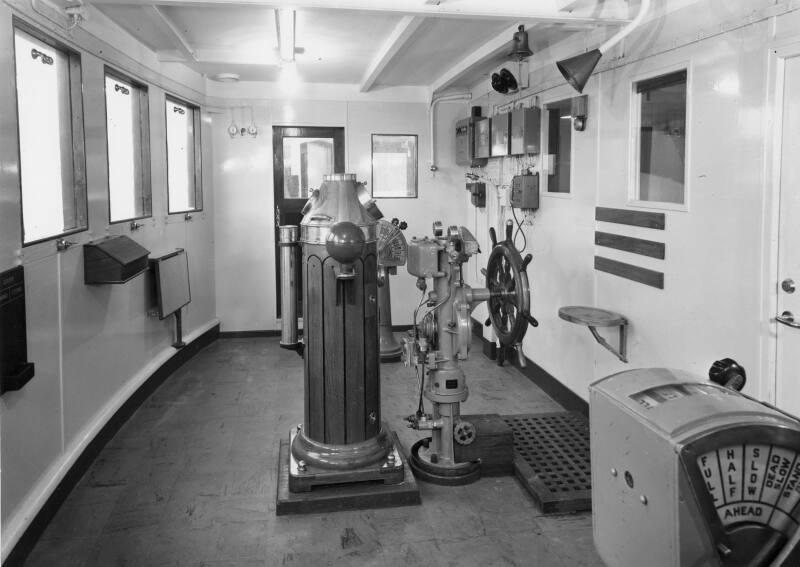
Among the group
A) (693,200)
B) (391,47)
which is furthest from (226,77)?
(693,200)

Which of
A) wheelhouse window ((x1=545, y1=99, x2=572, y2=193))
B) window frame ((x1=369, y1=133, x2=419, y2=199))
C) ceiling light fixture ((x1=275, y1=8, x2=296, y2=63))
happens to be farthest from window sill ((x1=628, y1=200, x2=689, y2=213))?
window frame ((x1=369, y1=133, x2=419, y2=199))

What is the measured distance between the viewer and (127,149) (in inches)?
182

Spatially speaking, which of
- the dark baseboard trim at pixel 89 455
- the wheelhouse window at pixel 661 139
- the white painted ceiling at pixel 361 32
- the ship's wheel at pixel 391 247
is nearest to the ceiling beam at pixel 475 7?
the white painted ceiling at pixel 361 32

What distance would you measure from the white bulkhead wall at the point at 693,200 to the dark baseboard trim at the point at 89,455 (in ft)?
9.23

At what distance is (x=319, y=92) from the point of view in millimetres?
6664

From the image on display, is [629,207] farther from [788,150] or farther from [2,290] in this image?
[2,290]

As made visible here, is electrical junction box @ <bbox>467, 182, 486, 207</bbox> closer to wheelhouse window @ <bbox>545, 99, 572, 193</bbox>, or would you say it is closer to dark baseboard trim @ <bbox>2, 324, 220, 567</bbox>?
wheelhouse window @ <bbox>545, 99, 572, 193</bbox>

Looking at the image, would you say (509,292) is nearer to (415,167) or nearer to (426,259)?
(426,259)

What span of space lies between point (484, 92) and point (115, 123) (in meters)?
3.11

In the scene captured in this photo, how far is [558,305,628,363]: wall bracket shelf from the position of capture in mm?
3650

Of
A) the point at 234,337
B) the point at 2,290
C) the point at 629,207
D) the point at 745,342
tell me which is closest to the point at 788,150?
the point at 745,342

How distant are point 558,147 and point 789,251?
92.7 inches

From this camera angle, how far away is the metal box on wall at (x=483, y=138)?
5.61 meters

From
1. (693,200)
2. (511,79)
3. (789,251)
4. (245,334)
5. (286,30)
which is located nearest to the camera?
(789,251)
